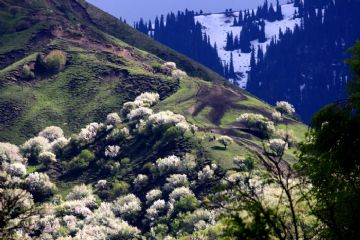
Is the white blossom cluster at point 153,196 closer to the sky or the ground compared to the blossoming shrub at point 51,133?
closer to the sky

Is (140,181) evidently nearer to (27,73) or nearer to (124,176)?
(124,176)

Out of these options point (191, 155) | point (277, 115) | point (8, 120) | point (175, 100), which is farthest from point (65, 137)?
point (277, 115)

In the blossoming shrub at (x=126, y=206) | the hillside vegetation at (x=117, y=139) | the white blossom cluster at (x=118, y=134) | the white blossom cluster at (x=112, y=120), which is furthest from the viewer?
the white blossom cluster at (x=112, y=120)

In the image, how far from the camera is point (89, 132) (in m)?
145

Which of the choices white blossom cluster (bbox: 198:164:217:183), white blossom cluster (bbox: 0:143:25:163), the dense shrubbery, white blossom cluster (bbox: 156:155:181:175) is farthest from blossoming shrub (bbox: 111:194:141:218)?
white blossom cluster (bbox: 0:143:25:163)

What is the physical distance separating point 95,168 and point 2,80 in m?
52.5

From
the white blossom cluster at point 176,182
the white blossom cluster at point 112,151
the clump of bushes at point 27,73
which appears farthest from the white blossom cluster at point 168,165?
the clump of bushes at point 27,73

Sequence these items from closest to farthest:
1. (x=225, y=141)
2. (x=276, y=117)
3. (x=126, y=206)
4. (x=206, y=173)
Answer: (x=126, y=206) < (x=206, y=173) < (x=225, y=141) < (x=276, y=117)

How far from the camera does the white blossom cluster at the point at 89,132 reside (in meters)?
143

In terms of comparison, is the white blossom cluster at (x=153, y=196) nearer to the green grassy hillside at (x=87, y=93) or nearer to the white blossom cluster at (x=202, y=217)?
the white blossom cluster at (x=202, y=217)

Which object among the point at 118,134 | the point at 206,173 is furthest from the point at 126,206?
the point at 118,134

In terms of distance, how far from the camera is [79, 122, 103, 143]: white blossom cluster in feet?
469

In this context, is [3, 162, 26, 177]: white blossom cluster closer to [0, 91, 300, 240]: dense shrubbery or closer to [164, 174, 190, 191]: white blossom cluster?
[0, 91, 300, 240]: dense shrubbery

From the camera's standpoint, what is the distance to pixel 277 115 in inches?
6334
